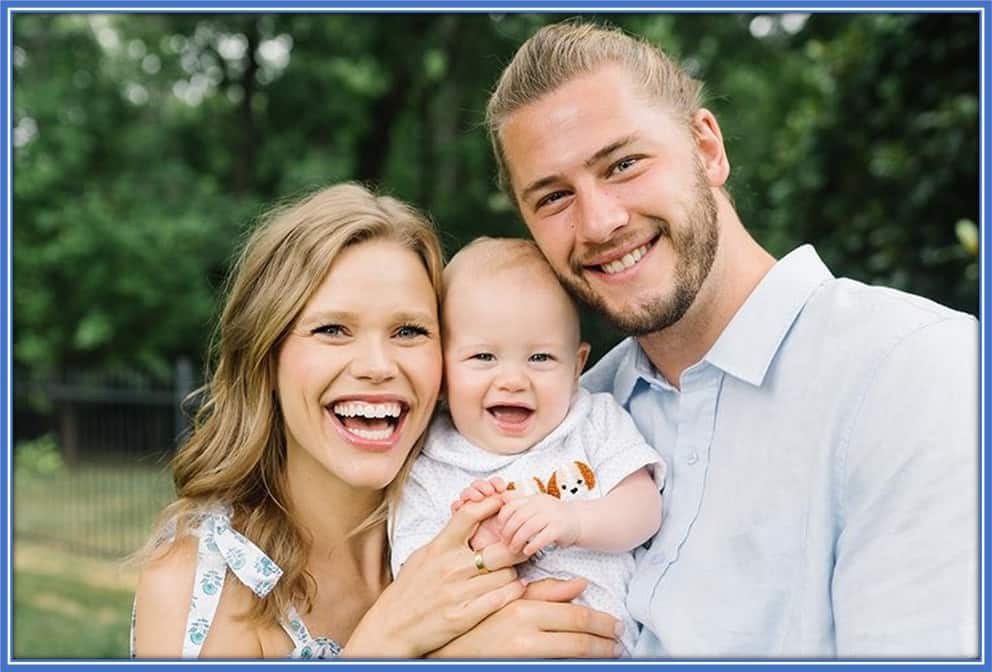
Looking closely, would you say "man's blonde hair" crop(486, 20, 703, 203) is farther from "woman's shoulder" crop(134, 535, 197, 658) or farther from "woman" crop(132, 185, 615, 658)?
"woman's shoulder" crop(134, 535, 197, 658)

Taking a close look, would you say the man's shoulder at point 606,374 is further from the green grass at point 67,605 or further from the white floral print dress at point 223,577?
the green grass at point 67,605

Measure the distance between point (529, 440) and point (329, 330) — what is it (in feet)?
1.79

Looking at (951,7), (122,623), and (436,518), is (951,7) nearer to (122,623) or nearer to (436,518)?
→ (436,518)

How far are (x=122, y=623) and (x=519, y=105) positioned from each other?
6892mm

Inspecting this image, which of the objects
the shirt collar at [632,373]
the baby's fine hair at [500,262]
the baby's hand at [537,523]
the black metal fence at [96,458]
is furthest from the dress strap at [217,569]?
the black metal fence at [96,458]

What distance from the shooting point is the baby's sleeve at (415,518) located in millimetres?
2686

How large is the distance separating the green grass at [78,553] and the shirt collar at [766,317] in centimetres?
480

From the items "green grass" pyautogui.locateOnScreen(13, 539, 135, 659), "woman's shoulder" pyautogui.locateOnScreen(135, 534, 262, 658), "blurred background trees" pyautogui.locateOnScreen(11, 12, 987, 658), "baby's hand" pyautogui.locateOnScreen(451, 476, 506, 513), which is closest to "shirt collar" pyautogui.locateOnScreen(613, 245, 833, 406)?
"baby's hand" pyautogui.locateOnScreen(451, 476, 506, 513)

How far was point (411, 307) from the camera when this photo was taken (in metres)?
2.62

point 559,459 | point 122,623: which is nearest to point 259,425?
point 559,459

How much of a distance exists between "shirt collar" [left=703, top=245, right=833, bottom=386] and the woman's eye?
67 centimetres

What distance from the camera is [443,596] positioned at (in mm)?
2506

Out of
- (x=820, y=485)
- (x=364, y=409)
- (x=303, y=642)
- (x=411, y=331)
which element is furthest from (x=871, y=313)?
(x=303, y=642)

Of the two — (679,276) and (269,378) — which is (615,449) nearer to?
(679,276)
